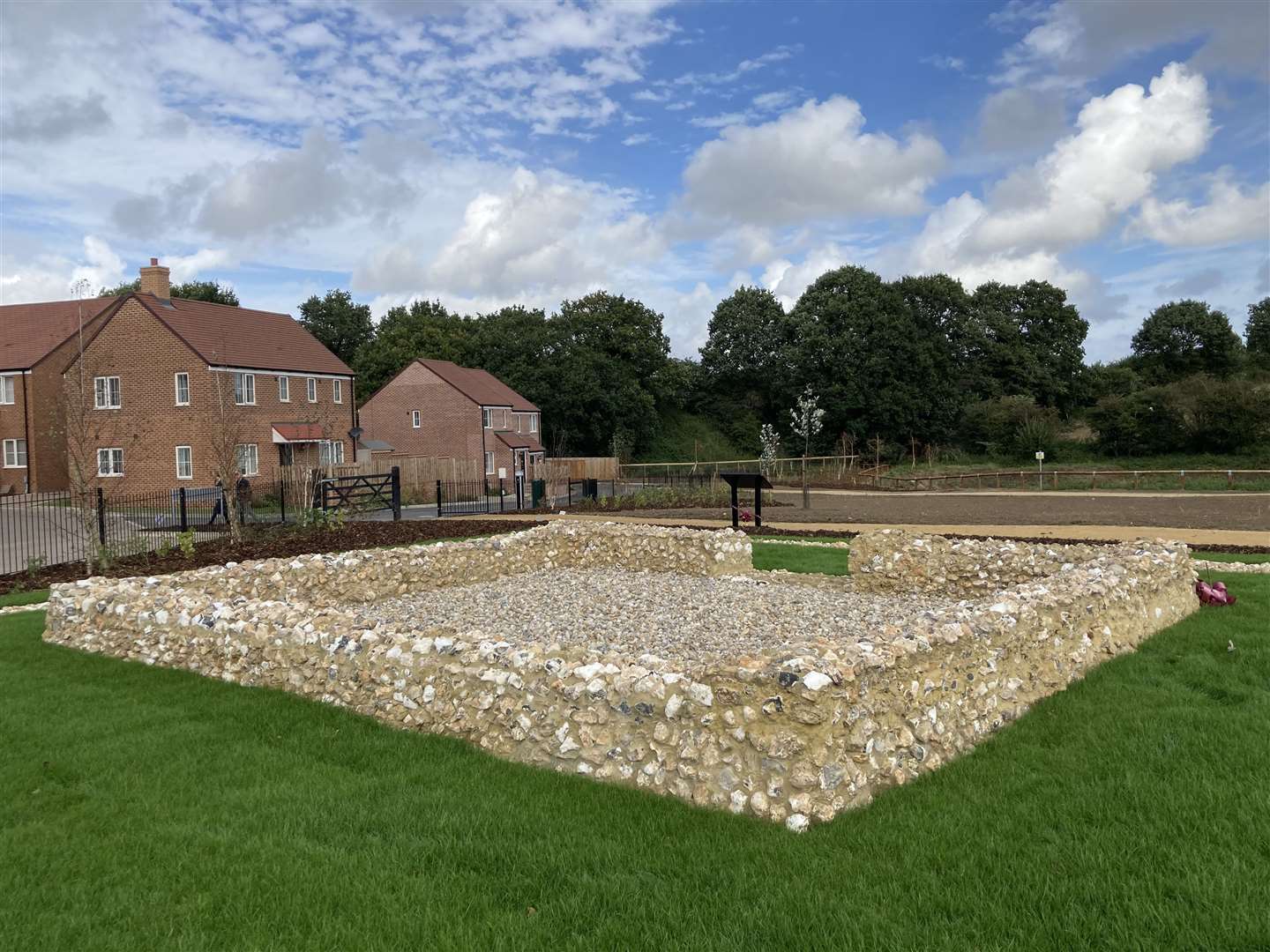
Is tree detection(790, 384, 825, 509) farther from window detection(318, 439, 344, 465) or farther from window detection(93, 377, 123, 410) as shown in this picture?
window detection(93, 377, 123, 410)

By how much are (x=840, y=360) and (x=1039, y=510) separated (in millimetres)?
36451

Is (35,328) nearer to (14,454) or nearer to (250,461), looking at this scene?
(14,454)

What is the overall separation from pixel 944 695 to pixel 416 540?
52.0 ft

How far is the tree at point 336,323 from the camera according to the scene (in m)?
71.8

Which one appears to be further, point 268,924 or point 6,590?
point 6,590

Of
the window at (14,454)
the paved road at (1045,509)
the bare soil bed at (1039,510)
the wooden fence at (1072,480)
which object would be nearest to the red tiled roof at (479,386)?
the window at (14,454)

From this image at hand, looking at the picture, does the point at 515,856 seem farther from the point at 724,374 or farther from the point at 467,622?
the point at 724,374

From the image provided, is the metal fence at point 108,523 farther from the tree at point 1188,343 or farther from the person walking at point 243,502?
the tree at point 1188,343

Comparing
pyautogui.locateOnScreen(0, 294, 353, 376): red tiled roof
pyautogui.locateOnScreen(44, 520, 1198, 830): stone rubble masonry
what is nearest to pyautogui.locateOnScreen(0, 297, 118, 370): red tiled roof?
pyautogui.locateOnScreen(0, 294, 353, 376): red tiled roof

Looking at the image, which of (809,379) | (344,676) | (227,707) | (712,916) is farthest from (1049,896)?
(809,379)

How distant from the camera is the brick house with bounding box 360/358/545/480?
159 feet

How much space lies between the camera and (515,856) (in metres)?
4.67

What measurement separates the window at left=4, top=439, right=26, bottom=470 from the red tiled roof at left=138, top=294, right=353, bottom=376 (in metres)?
9.33

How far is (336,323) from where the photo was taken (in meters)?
72.2
